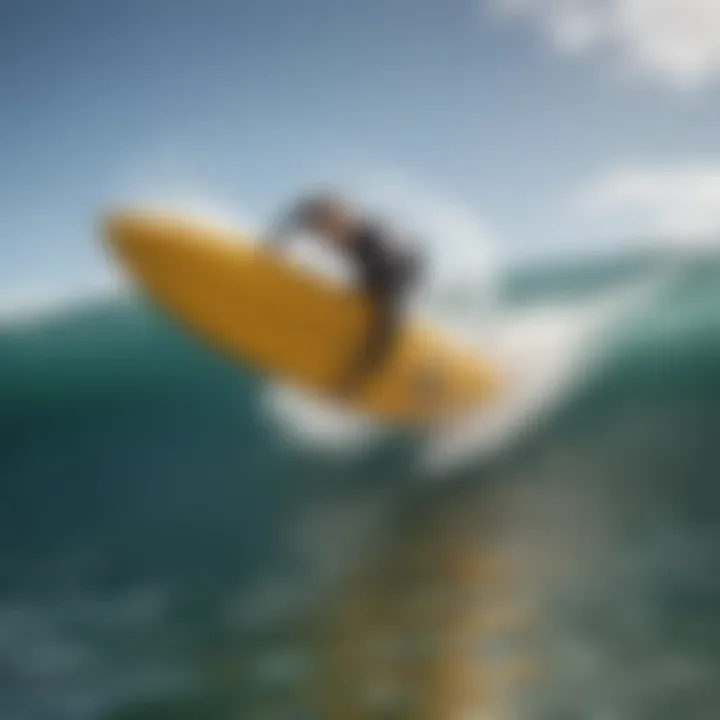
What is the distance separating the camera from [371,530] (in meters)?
2.23

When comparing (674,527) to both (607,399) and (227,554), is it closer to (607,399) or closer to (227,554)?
(607,399)

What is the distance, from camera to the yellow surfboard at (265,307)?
7.28 ft

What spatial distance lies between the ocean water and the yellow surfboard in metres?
0.06

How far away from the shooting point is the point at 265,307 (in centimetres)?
223

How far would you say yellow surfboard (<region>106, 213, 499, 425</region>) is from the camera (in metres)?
2.22

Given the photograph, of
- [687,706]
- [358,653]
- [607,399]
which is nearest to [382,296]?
[607,399]

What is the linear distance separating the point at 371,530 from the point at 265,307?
39 cm

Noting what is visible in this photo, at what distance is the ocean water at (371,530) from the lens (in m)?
2.01

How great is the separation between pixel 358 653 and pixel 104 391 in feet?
2.04

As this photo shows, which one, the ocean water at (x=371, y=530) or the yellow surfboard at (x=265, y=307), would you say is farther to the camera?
the yellow surfboard at (x=265, y=307)

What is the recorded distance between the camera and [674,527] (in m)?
2.10

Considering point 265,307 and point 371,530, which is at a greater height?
point 265,307

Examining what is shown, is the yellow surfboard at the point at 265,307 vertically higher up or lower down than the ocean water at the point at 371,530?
higher up

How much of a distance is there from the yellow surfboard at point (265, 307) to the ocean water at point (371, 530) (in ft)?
0.19
